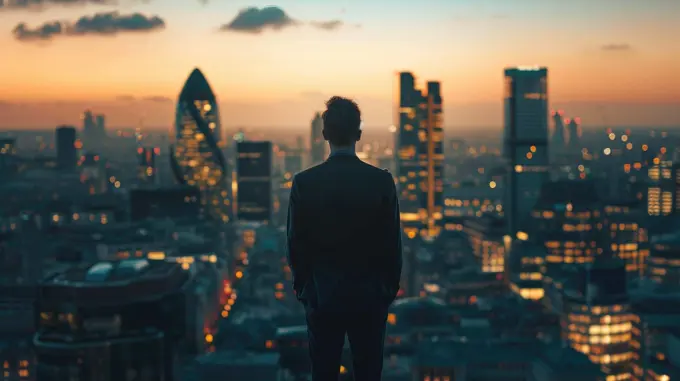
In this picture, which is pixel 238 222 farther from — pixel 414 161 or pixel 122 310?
pixel 122 310

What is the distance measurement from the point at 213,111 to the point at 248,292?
7490 cm

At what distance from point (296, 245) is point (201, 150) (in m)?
133

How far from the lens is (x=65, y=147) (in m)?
154

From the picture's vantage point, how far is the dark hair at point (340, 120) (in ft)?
A: 17.6

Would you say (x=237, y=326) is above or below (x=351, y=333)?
below

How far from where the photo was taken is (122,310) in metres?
36.3

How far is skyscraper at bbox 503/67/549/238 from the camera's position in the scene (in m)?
126

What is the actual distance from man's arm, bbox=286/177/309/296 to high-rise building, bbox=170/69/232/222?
4850 inches

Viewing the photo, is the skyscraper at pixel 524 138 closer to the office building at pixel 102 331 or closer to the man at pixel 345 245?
the office building at pixel 102 331

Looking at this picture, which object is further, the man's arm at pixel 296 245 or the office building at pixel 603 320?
the office building at pixel 603 320

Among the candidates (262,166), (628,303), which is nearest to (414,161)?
(262,166)

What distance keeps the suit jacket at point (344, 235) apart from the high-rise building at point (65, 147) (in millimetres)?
153347

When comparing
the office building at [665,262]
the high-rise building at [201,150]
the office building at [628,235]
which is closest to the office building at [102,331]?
the office building at [665,262]

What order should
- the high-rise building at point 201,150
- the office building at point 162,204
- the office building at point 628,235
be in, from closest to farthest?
the office building at point 628,235
the office building at point 162,204
the high-rise building at point 201,150
